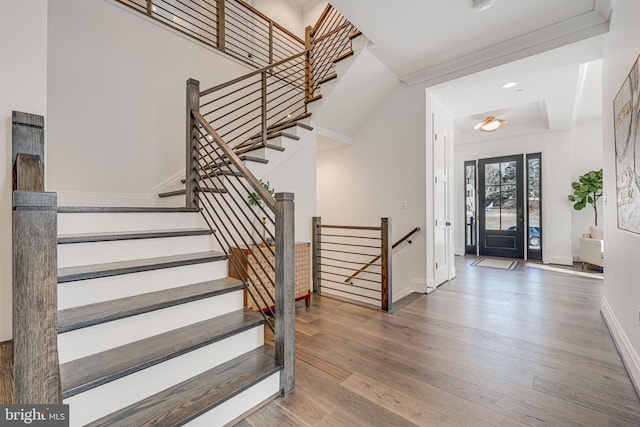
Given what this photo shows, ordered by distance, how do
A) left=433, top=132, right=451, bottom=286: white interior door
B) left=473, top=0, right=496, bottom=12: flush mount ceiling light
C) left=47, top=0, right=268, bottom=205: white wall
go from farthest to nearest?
left=433, top=132, right=451, bottom=286: white interior door, left=47, top=0, right=268, bottom=205: white wall, left=473, top=0, right=496, bottom=12: flush mount ceiling light

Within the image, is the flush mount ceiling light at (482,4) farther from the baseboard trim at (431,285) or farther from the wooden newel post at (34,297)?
the wooden newel post at (34,297)

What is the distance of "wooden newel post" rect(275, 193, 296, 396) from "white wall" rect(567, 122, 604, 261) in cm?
653

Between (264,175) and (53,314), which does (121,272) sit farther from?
(264,175)

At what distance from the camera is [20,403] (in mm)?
809

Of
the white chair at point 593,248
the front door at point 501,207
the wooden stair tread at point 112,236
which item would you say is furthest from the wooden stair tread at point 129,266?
the front door at point 501,207

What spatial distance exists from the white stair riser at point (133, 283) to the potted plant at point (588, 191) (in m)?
6.51

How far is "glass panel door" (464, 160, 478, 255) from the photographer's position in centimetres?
682

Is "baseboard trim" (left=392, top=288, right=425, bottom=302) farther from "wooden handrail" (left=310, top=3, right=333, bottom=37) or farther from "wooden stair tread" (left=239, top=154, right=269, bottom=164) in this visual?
"wooden handrail" (left=310, top=3, right=333, bottom=37)

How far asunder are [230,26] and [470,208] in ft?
20.5

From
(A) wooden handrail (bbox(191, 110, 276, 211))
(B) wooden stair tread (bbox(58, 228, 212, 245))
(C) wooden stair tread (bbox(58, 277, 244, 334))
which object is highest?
(A) wooden handrail (bbox(191, 110, 276, 211))

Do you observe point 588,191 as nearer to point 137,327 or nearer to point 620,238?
point 620,238

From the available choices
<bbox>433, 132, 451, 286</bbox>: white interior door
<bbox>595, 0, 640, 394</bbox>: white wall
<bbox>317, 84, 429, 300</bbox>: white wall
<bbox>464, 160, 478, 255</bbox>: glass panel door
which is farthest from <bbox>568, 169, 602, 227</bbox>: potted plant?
<bbox>317, 84, 429, 300</bbox>: white wall

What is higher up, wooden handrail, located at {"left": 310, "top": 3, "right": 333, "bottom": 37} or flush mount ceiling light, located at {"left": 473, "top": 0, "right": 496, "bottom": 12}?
wooden handrail, located at {"left": 310, "top": 3, "right": 333, "bottom": 37}

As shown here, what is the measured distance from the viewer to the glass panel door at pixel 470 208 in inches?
269
